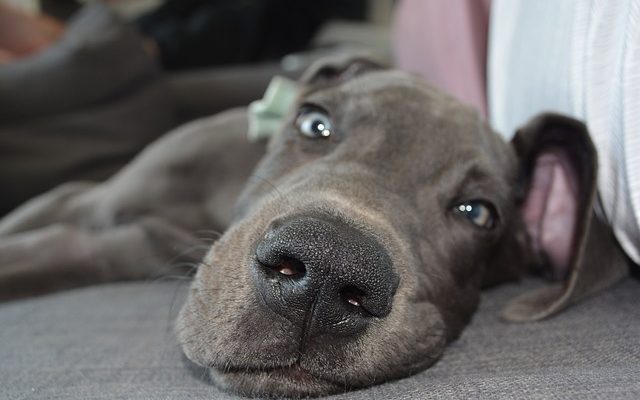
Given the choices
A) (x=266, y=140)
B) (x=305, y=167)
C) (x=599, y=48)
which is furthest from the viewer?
(x=266, y=140)

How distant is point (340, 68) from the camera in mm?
2172

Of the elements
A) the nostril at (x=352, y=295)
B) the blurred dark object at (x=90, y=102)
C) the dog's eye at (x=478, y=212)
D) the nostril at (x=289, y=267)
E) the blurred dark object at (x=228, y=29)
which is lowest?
the blurred dark object at (x=228, y=29)

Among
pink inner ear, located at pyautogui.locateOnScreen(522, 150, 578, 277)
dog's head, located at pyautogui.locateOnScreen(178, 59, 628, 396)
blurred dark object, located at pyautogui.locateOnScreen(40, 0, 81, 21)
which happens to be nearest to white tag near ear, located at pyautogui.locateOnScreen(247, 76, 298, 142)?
dog's head, located at pyautogui.locateOnScreen(178, 59, 628, 396)

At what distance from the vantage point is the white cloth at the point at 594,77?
4.19 feet

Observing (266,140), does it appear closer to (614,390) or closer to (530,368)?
(530,368)

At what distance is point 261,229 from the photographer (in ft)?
3.94

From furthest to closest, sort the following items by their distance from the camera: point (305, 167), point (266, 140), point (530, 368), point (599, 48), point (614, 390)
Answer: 1. point (266, 140)
2. point (305, 167)
3. point (599, 48)
4. point (530, 368)
5. point (614, 390)

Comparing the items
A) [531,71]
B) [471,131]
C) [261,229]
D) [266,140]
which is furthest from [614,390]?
[266,140]

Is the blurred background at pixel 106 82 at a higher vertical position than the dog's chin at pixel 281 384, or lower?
lower

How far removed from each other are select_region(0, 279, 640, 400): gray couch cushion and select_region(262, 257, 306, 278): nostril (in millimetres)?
221

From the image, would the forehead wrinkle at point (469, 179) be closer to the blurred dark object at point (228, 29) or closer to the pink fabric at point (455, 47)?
the pink fabric at point (455, 47)

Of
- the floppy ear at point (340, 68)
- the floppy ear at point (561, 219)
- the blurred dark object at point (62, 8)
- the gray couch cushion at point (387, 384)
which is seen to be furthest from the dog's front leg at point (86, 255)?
the blurred dark object at point (62, 8)

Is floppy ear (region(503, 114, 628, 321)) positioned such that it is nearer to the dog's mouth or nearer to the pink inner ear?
the pink inner ear

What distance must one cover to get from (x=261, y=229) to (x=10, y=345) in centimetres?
63
